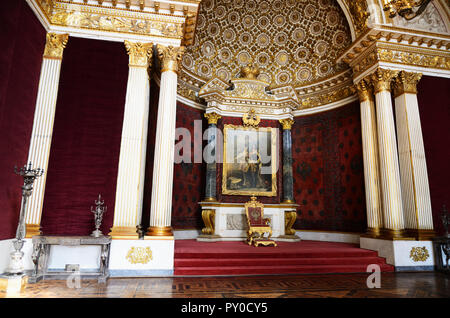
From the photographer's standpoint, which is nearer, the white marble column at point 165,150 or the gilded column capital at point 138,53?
the white marble column at point 165,150

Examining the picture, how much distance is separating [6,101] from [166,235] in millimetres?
3983

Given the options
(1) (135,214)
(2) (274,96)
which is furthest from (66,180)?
(2) (274,96)

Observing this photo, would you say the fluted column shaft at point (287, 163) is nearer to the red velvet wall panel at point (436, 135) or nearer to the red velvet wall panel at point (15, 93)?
the red velvet wall panel at point (436, 135)

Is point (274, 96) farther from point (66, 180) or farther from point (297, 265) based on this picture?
point (66, 180)

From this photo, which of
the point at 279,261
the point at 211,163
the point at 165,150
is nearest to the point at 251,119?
the point at 211,163

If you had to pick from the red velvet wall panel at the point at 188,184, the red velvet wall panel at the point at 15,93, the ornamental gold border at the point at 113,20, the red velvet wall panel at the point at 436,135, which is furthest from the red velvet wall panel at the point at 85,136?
the red velvet wall panel at the point at 436,135

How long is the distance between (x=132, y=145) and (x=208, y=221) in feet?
13.7

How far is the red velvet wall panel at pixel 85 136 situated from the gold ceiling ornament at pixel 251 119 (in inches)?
200

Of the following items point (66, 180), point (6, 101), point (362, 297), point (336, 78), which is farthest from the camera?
point (336, 78)

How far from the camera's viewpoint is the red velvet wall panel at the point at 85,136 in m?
6.01

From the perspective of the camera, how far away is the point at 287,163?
10.5 meters

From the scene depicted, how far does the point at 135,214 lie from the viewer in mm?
6125

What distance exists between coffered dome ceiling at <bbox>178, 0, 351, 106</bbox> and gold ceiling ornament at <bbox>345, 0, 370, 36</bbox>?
1.30m

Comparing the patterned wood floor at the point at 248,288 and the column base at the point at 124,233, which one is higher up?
the column base at the point at 124,233
